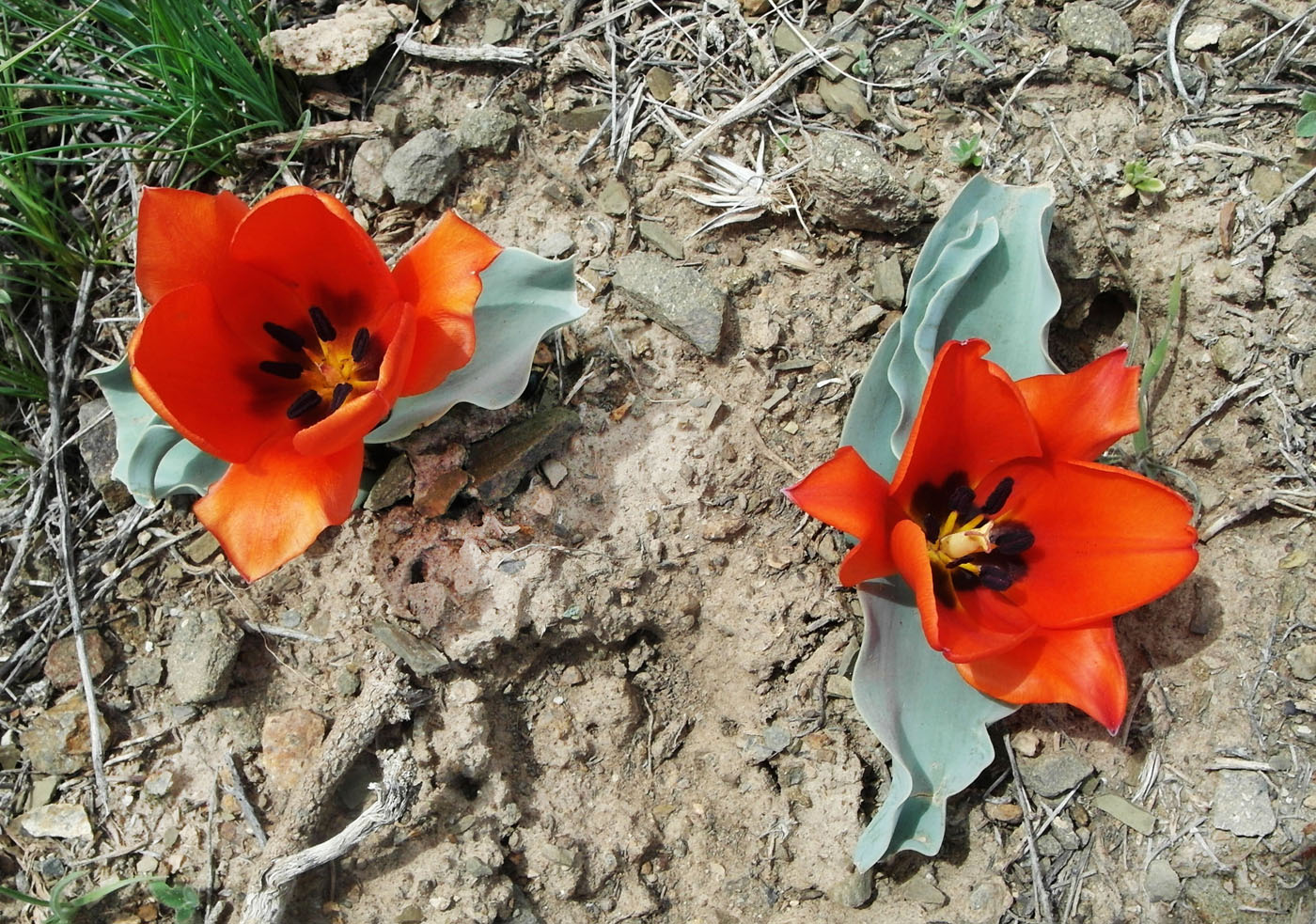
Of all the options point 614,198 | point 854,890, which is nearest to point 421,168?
point 614,198

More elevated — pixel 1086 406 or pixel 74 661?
pixel 1086 406

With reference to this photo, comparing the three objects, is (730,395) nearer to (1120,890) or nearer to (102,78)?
(1120,890)

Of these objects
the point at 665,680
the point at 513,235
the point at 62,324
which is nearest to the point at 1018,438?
the point at 665,680

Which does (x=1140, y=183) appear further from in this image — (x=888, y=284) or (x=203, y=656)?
(x=203, y=656)

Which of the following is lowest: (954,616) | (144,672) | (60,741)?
(60,741)

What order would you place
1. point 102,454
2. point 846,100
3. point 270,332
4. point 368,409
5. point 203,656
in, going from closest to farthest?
point 368,409 < point 270,332 < point 203,656 < point 102,454 < point 846,100

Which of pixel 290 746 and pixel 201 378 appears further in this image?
pixel 290 746

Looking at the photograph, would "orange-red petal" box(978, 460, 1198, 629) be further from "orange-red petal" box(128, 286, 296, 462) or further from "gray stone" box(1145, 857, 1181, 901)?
"orange-red petal" box(128, 286, 296, 462)

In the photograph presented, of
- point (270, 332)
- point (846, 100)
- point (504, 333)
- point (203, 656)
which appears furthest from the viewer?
point (846, 100)
